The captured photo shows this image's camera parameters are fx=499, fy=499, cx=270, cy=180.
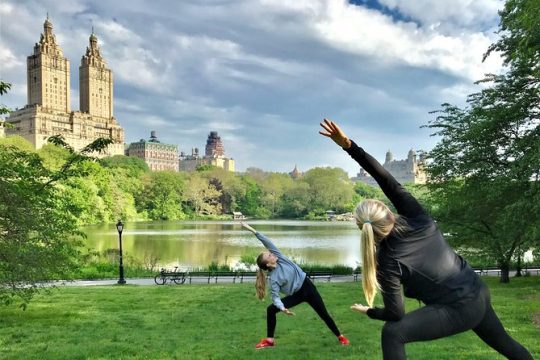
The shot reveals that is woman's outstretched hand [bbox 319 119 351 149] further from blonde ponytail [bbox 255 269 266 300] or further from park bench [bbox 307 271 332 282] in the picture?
park bench [bbox 307 271 332 282]

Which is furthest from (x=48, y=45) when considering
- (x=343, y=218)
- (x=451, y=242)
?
(x=451, y=242)

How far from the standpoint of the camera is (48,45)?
18650cm

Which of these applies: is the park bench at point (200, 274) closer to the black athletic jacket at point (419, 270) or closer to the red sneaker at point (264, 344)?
the red sneaker at point (264, 344)

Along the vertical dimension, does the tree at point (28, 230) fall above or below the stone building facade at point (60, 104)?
below

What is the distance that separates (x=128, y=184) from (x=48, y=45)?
374ft

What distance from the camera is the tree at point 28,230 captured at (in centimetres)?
971

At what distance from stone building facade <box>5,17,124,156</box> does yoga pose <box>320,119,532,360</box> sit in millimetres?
169133

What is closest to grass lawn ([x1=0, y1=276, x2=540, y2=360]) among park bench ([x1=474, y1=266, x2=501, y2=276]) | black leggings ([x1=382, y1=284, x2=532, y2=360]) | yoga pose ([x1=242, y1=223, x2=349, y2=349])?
yoga pose ([x1=242, y1=223, x2=349, y2=349])

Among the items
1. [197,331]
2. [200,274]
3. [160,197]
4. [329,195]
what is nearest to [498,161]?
[197,331]

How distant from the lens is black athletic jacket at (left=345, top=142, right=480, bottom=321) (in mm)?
3445

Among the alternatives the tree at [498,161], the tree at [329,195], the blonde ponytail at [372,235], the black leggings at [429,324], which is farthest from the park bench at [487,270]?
the tree at [329,195]

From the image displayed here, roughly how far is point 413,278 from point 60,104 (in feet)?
654

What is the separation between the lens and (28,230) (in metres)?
10.2

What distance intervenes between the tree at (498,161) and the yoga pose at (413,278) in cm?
1027
